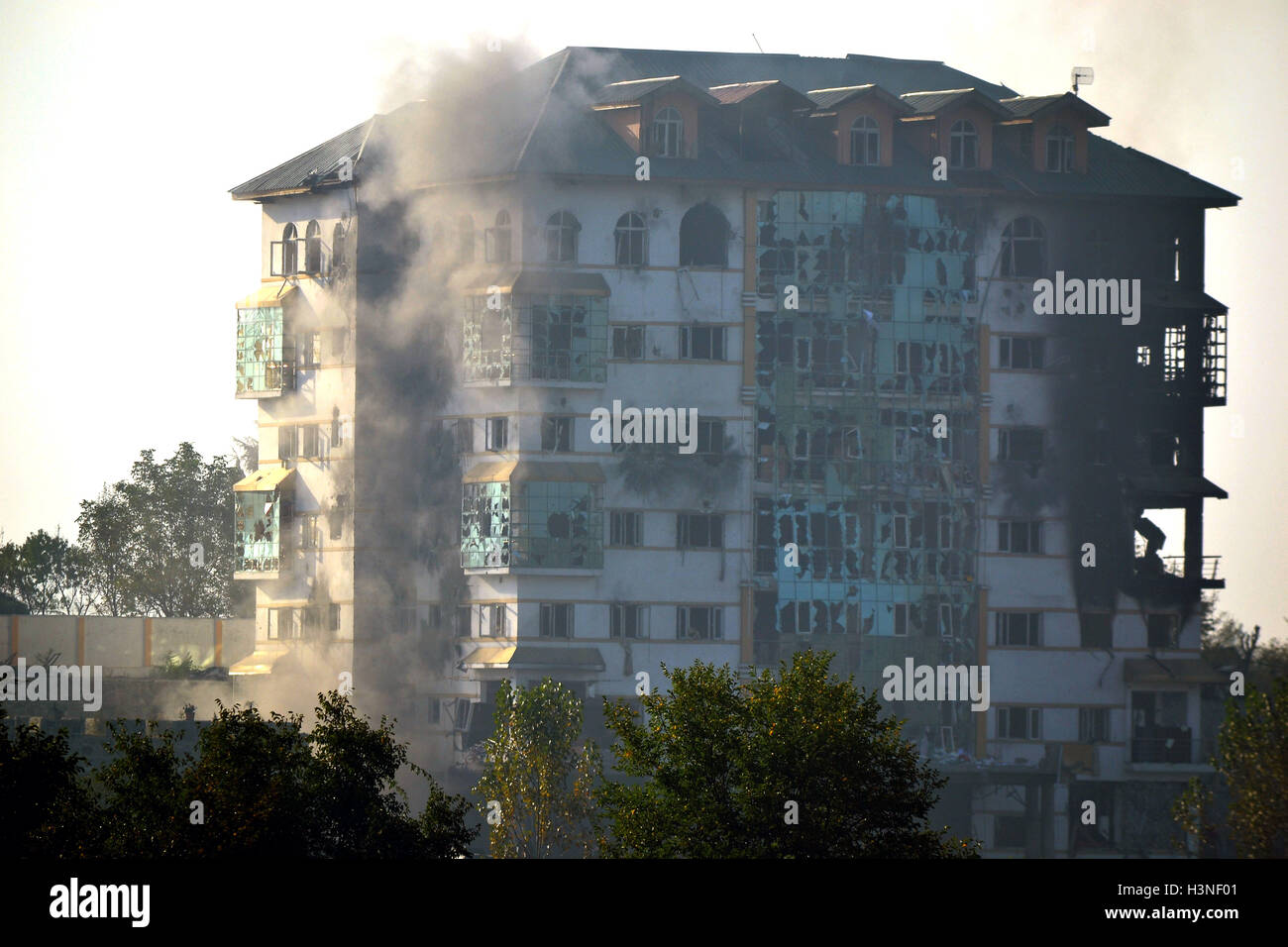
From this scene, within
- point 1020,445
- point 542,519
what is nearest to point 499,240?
point 542,519

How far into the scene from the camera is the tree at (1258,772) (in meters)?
81.6

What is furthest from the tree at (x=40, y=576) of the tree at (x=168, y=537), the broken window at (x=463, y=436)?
the broken window at (x=463, y=436)

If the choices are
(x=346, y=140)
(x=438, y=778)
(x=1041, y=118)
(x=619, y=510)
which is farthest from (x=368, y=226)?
(x=1041, y=118)

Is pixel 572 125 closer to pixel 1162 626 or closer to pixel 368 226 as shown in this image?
pixel 368 226

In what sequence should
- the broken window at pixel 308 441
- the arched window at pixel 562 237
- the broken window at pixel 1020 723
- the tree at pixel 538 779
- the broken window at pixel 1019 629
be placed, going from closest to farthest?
the tree at pixel 538 779 → the arched window at pixel 562 237 → the broken window at pixel 1020 723 → the broken window at pixel 1019 629 → the broken window at pixel 308 441

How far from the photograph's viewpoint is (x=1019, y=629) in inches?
4218

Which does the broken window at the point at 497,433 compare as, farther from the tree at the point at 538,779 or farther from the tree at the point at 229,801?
the tree at the point at 229,801

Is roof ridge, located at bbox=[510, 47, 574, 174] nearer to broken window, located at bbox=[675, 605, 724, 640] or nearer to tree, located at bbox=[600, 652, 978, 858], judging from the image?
broken window, located at bbox=[675, 605, 724, 640]

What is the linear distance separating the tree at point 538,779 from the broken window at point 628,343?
1816 cm

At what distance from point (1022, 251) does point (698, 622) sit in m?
23.9

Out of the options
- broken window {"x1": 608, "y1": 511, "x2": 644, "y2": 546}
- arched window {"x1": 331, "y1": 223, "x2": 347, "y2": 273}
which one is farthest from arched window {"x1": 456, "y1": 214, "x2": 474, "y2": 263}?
broken window {"x1": 608, "y1": 511, "x2": 644, "y2": 546}

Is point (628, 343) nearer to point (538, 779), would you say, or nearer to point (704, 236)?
point (704, 236)

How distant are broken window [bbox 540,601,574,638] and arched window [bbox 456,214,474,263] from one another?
1664 cm

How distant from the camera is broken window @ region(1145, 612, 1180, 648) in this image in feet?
355
